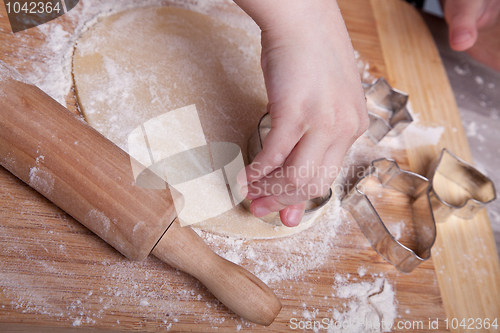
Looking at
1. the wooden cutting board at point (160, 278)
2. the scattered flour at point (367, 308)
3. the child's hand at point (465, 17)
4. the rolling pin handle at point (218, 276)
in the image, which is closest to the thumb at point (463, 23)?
the child's hand at point (465, 17)

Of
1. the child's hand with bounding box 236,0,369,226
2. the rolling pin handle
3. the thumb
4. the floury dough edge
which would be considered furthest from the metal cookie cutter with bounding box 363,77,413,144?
the rolling pin handle

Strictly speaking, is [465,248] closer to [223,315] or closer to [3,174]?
[223,315]

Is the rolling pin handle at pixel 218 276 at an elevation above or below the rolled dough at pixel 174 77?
below

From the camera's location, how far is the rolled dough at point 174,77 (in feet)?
2.27

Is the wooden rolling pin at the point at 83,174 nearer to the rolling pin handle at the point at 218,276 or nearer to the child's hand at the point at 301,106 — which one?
the rolling pin handle at the point at 218,276

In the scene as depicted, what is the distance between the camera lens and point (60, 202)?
0.55 meters

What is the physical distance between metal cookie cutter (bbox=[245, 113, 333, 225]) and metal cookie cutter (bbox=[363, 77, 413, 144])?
27 centimetres

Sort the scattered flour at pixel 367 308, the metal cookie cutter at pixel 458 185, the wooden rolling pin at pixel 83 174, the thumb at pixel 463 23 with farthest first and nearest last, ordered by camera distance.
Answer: the thumb at pixel 463 23
the metal cookie cutter at pixel 458 185
the scattered flour at pixel 367 308
the wooden rolling pin at pixel 83 174

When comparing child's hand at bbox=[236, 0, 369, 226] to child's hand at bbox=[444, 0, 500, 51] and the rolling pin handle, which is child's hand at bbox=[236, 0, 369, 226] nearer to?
the rolling pin handle

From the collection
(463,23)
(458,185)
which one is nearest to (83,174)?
(458,185)

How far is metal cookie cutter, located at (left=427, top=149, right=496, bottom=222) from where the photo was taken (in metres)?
0.87

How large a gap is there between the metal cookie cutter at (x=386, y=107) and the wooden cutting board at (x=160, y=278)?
84 millimetres

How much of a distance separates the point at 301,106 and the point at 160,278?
0.37m

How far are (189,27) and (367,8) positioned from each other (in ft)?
1.93
